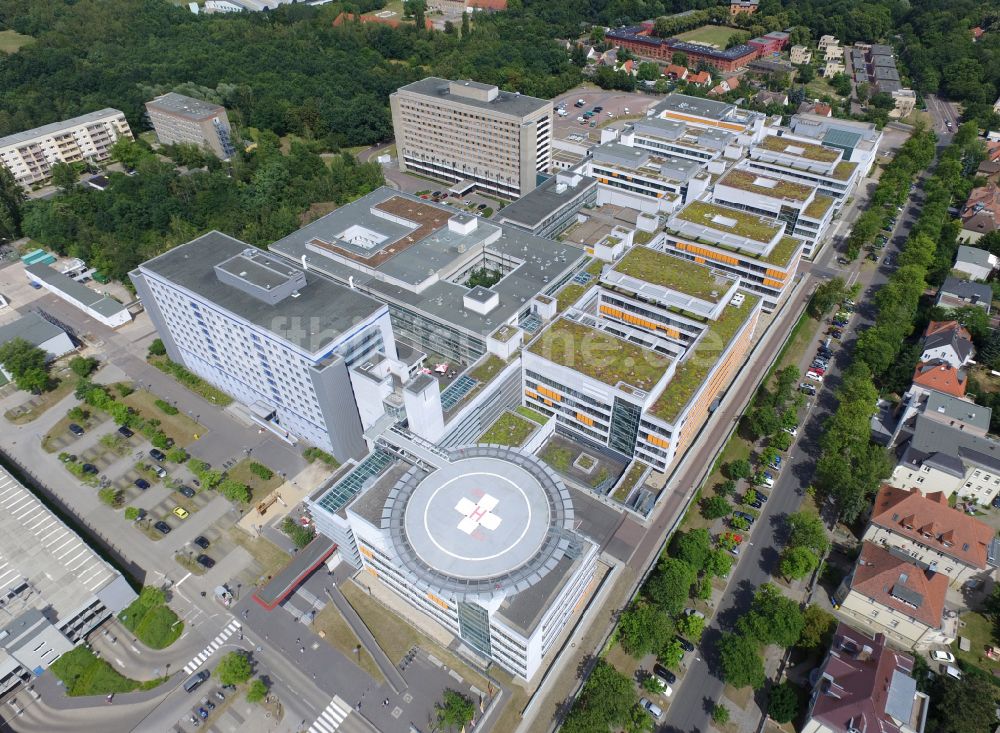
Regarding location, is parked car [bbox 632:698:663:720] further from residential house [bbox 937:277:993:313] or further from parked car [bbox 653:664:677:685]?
residential house [bbox 937:277:993:313]

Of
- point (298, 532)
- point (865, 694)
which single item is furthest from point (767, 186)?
point (298, 532)

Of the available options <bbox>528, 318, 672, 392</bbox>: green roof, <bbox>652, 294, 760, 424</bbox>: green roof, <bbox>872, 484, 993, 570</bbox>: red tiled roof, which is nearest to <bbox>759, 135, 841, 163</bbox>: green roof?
<bbox>652, 294, 760, 424</bbox>: green roof

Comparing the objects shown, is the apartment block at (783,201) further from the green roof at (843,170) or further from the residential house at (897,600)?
the residential house at (897,600)

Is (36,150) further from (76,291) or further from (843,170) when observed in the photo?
(843,170)

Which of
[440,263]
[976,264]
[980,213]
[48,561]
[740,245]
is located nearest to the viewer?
[48,561]

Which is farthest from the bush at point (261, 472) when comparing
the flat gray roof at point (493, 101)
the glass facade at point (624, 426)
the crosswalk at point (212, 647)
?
the flat gray roof at point (493, 101)

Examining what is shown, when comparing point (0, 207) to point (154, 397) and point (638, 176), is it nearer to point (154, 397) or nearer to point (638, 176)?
point (154, 397)
